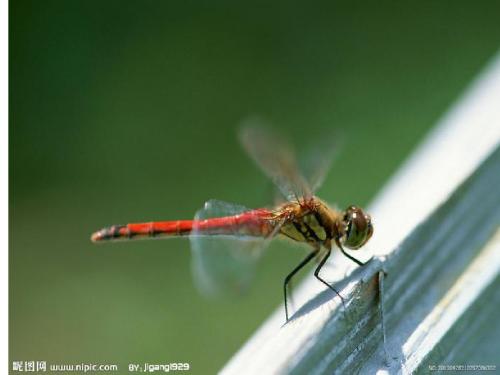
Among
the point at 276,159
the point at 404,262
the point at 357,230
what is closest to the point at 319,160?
the point at 276,159

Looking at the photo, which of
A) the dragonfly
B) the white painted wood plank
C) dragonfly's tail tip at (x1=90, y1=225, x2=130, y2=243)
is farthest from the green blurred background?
the white painted wood plank

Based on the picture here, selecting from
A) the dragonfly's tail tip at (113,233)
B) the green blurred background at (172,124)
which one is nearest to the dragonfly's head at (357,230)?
the dragonfly's tail tip at (113,233)

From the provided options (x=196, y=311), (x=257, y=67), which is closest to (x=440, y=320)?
(x=196, y=311)

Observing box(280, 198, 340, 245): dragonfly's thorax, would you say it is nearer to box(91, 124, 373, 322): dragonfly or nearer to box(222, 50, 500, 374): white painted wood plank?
box(91, 124, 373, 322): dragonfly

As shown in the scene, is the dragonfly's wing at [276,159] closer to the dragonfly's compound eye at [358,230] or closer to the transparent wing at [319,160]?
the transparent wing at [319,160]

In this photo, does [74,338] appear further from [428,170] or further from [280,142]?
[428,170]

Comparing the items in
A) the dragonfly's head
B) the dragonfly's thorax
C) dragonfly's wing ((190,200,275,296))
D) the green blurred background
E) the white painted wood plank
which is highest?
the white painted wood plank
